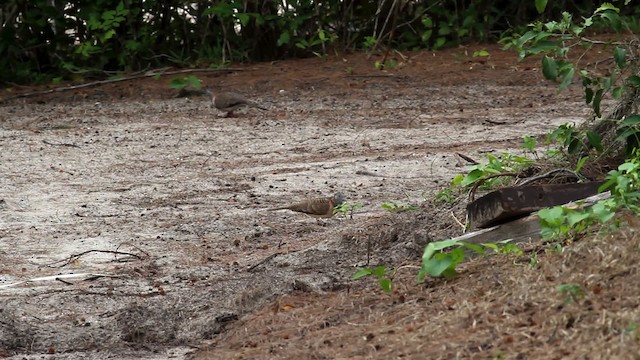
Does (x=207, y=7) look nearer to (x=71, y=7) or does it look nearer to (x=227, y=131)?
(x=71, y=7)

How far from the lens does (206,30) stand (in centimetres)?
1364

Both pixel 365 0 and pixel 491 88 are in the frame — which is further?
pixel 365 0

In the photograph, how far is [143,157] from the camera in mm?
9766

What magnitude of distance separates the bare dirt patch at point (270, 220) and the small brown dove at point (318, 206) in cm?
7

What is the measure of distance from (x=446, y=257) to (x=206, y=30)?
9.42m

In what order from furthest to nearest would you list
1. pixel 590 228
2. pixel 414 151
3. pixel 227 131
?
1. pixel 227 131
2. pixel 414 151
3. pixel 590 228

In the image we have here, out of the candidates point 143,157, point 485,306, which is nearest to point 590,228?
point 485,306

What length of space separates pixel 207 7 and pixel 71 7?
5.01ft

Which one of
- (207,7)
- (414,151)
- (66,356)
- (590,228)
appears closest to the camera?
(590,228)

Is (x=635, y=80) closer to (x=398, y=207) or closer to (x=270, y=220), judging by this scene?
(x=398, y=207)

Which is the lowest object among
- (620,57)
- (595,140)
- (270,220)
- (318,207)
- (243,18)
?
(270,220)

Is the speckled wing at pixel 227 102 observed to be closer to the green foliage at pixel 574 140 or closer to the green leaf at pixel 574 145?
the green foliage at pixel 574 140

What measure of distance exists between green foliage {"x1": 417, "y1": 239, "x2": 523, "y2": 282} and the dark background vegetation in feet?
28.6

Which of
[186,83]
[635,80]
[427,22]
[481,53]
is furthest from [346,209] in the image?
[427,22]
